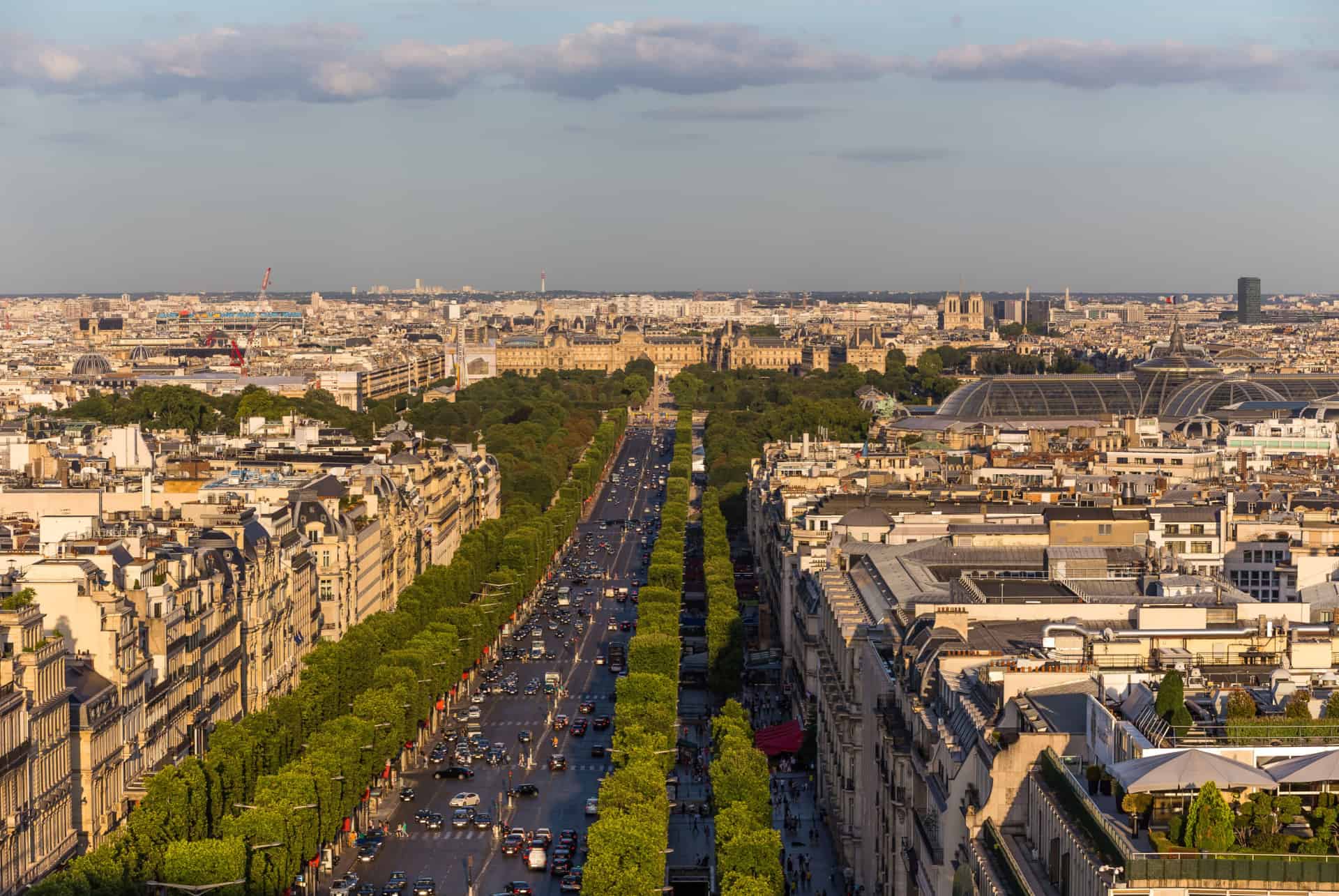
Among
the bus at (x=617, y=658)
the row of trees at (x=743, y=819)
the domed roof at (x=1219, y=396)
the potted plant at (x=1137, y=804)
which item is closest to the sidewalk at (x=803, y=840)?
the row of trees at (x=743, y=819)

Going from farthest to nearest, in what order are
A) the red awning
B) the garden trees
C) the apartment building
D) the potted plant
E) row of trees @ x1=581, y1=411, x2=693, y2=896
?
the red awning → the apartment building → row of trees @ x1=581, y1=411, x2=693, y2=896 → the potted plant → the garden trees

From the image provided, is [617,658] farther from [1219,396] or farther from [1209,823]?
[1219,396]

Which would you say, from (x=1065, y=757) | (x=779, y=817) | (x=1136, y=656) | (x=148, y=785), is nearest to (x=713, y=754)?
(x=779, y=817)

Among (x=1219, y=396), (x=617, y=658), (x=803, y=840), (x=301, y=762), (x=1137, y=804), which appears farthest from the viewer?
(x=1219, y=396)

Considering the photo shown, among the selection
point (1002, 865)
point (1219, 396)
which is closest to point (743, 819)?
point (1002, 865)

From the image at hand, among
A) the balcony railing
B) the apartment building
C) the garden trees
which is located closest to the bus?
the apartment building

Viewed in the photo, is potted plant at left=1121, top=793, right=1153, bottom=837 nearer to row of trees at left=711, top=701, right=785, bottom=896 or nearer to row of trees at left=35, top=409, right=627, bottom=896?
row of trees at left=711, top=701, right=785, bottom=896

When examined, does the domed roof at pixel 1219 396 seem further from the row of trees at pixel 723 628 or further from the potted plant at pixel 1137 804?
the potted plant at pixel 1137 804
